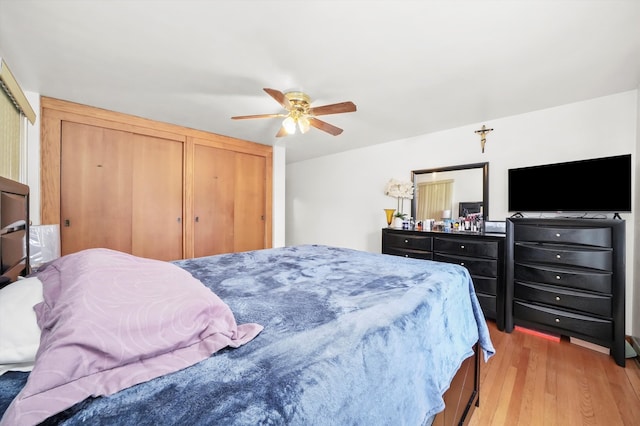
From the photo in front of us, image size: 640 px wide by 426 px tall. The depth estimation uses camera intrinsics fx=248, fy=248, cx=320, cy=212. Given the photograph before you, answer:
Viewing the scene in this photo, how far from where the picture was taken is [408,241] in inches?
125

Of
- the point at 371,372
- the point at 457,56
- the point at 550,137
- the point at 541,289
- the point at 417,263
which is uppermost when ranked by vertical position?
the point at 457,56

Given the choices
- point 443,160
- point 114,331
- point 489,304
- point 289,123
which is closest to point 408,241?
point 489,304

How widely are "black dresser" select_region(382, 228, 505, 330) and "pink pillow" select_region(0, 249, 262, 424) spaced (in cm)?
264

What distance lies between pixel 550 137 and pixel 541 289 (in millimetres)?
1591

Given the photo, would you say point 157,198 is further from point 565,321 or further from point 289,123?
point 565,321

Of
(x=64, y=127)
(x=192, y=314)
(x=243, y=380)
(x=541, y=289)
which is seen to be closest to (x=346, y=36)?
(x=192, y=314)

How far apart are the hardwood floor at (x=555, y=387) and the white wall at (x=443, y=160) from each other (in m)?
0.82

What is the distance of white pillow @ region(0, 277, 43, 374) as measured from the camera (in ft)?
1.83

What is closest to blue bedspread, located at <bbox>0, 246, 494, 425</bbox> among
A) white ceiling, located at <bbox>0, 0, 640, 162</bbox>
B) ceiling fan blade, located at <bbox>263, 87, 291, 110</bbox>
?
ceiling fan blade, located at <bbox>263, 87, 291, 110</bbox>

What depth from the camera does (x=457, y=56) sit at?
69.8 inches

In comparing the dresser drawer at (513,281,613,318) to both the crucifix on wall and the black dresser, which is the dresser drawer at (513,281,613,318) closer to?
Answer: the black dresser

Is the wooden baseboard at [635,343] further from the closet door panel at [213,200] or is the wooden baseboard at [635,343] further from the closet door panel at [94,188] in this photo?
the closet door panel at [94,188]

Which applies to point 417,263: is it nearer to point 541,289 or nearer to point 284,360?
point 284,360

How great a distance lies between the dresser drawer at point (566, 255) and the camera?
6.62ft
